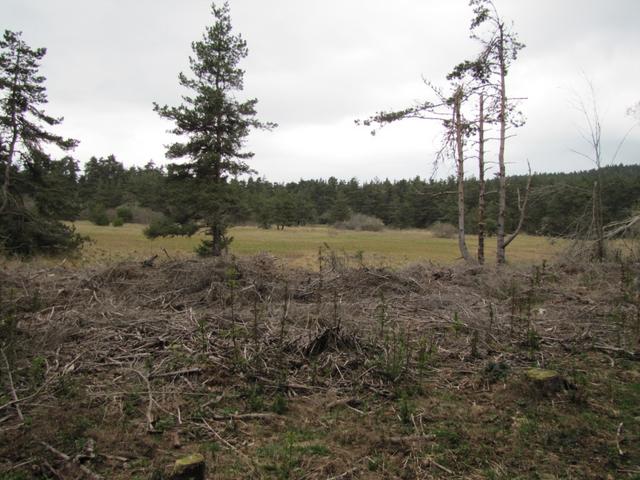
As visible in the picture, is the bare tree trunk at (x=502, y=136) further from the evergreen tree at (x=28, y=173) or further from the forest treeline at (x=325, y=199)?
the evergreen tree at (x=28, y=173)

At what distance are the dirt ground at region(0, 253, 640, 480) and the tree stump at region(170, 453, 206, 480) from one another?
0.18 m

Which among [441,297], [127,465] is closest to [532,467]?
[127,465]

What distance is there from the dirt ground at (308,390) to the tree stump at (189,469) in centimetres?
18

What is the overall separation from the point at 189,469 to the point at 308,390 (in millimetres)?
1619

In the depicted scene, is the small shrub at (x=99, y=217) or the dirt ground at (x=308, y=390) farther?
the small shrub at (x=99, y=217)

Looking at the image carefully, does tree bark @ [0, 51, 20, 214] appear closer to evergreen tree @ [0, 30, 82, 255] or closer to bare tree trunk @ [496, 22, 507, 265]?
evergreen tree @ [0, 30, 82, 255]

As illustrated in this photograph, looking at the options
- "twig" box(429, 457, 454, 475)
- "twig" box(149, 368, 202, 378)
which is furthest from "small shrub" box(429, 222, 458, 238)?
"twig" box(429, 457, 454, 475)

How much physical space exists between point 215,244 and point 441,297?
1176 centimetres

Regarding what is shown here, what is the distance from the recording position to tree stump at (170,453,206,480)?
7.62ft

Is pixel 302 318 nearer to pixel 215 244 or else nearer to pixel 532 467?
pixel 532 467

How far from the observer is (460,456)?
9.12 ft

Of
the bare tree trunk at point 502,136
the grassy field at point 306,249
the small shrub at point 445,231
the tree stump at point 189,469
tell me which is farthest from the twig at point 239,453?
the small shrub at point 445,231

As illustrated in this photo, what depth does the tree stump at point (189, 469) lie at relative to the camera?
91.4 inches

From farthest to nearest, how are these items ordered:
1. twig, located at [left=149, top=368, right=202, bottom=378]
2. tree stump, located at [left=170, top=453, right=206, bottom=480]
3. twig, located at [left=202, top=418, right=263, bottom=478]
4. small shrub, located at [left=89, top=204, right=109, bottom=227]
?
small shrub, located at [left=89, top=204, right=109, bottom=227] < twig, located at [left=149, top=368, right=202, bottom=378] < twig, located at [left=202, top=418, right=263, bottom=478] < tree stump, located at [left=170, top=453, right=206, bottom=480]
